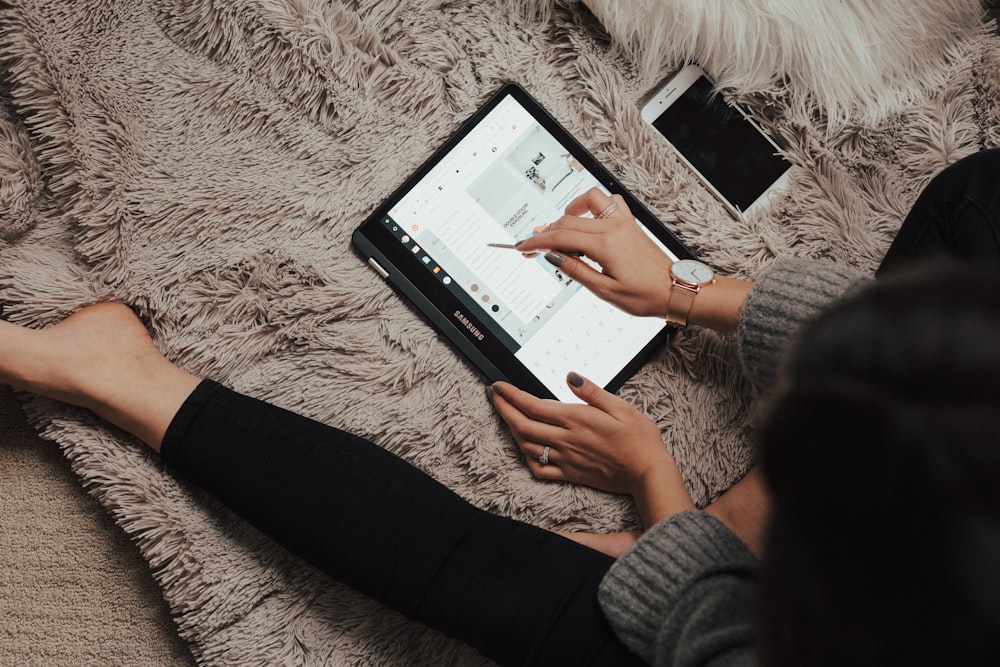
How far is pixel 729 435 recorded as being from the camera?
750 millimetres

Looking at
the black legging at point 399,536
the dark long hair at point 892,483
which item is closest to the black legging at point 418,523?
the black legging at point 399,536

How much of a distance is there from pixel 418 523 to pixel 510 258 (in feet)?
0.95

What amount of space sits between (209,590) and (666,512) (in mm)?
482

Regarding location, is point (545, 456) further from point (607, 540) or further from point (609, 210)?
point (609, 210)

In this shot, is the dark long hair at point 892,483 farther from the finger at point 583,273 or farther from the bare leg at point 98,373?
the bare leg at point 98,373

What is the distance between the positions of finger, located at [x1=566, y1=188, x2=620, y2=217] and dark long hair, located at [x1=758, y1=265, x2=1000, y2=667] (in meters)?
0.38

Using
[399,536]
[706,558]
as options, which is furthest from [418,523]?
[706,558]

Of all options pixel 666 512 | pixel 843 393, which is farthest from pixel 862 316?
pixel 666 512

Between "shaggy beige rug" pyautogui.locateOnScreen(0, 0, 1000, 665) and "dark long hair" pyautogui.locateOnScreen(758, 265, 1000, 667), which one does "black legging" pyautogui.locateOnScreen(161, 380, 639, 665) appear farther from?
"dark long hair" pyautogui.locateOnScreen(758, 265, 1000, 667)

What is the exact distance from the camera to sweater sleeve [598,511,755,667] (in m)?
0.51

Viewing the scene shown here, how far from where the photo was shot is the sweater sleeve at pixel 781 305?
0.59m

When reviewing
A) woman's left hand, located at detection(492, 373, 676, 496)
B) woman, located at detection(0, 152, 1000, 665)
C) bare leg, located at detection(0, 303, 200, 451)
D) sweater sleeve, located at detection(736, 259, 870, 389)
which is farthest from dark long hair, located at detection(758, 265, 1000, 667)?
bare leg, located at detection(0, 303, 200, 451)

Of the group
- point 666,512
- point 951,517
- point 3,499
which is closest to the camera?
point 951,517

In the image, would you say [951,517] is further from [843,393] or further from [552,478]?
[552,478]
